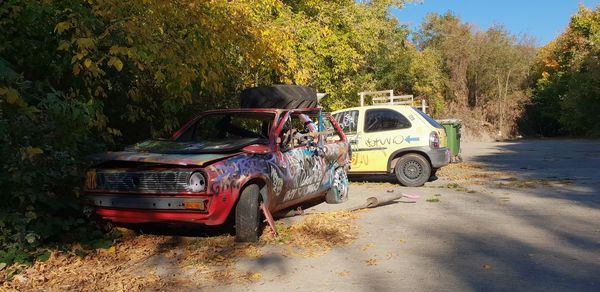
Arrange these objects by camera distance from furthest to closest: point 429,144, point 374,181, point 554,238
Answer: point 374,181 → point 429,144 → point 554,238

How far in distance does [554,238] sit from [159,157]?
4612 millimetres

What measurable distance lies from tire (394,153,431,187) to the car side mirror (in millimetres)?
5535

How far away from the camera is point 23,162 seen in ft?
17.2

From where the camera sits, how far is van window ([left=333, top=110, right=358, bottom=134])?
12.0m

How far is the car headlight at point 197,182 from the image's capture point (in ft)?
18.6

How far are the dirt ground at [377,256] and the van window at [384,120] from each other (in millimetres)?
2961

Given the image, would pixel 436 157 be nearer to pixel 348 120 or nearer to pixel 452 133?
pixel 348 120

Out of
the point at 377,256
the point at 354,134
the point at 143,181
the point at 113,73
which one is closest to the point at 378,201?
the point at 377,256

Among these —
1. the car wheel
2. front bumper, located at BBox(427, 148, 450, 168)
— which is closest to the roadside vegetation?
the car wheel

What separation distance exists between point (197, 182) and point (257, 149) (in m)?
0.98

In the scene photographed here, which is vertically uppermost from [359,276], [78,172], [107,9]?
[107,9]

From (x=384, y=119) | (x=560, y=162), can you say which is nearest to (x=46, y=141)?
(x=384, y=119)

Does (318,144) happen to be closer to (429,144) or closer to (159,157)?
(159,157)

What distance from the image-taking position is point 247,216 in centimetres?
600
